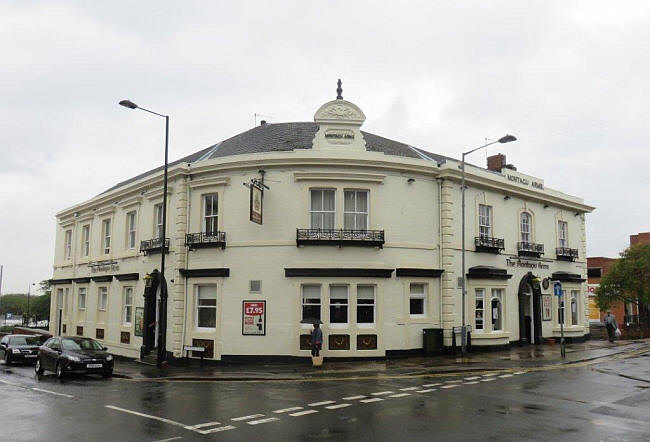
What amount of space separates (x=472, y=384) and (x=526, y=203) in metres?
15.4

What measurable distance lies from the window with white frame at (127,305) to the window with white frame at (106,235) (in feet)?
12.3

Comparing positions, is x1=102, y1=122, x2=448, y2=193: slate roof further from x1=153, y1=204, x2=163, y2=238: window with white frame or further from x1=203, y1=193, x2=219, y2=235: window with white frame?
x1=153, y1=204, x2=163, y2=238: window with white frame

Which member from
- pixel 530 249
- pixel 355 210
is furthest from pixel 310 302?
pixel 530 249

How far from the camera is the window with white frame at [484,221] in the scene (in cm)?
2593


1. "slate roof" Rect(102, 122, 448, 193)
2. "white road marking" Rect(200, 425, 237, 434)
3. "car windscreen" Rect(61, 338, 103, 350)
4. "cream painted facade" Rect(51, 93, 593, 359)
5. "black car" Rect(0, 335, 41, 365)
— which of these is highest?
"slate roof" Rect(102, 122, 448, 193)

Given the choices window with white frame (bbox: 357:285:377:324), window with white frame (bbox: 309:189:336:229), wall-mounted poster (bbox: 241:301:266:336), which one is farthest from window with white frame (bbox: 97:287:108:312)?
window with white frame (bbox: 357:285:377:324)

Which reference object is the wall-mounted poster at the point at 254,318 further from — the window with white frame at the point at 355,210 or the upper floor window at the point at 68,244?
the upper floor window at the point at 68,244

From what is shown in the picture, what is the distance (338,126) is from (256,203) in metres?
4.86

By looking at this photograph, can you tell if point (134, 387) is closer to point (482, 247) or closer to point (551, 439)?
point (551, 439)

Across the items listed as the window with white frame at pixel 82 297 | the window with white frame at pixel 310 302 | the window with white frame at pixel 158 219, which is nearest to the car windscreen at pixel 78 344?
the window with white frame at pixel 158 219

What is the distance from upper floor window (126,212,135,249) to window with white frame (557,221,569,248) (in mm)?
23092

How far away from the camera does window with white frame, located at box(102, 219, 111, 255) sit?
31188 mm

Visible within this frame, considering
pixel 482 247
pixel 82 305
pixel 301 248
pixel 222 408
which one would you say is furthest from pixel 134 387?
pixel 82 305

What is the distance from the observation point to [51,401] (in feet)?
45.2
